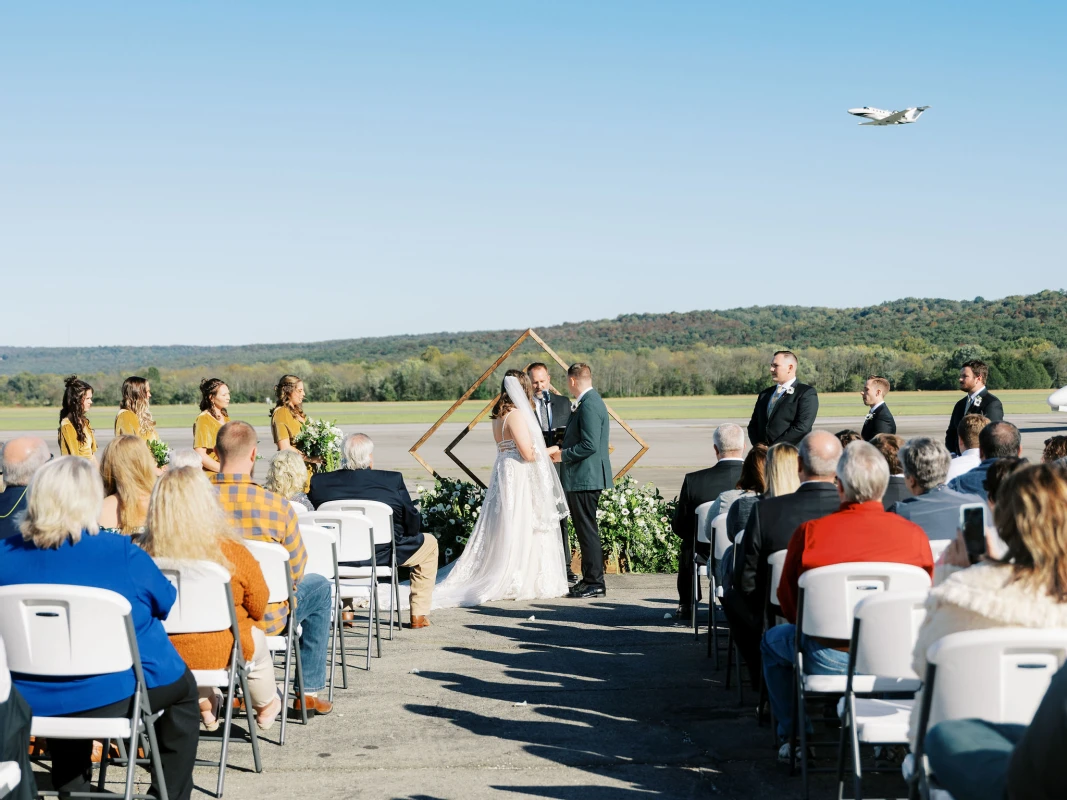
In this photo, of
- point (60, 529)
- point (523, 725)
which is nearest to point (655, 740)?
point (523, 725)

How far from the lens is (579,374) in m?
9.30

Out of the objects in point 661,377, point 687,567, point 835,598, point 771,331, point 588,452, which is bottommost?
point 687,567

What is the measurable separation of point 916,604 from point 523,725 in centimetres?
247

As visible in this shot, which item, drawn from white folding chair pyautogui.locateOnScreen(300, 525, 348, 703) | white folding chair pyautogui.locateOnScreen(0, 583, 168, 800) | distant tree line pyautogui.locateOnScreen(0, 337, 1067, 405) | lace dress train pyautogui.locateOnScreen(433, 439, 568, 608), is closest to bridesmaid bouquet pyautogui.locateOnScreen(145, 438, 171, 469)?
lace dress train pyautogui.locateOnScreen(433, 439, 568, 608)

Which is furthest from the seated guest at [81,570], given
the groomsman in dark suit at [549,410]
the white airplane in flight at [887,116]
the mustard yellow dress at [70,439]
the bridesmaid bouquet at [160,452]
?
the white airplane in flight at [887,116]

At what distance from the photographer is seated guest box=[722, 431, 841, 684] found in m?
5.19

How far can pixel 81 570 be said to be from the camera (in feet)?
12.6

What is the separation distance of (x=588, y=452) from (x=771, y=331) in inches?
5704

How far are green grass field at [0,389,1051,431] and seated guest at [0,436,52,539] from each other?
39617 mm

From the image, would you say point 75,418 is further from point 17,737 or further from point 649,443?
point 649,443

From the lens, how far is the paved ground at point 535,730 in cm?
462

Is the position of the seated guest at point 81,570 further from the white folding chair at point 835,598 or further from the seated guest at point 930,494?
the seated guest at point 930,494

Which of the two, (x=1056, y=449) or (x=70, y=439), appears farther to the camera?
(x=70, y=439)

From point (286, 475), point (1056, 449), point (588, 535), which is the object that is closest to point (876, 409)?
point (588, 535)
